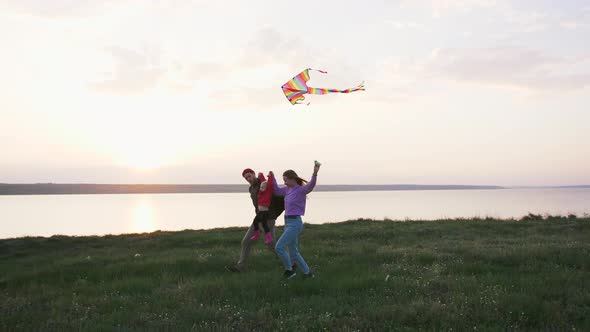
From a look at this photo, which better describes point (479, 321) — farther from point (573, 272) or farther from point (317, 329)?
point (573, 272)

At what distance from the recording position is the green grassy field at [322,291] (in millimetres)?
7215

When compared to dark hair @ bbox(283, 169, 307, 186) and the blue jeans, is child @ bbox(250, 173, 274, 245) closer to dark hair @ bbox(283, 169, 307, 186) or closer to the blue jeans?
dark hair @ bbox(283, 169, 307, 186)

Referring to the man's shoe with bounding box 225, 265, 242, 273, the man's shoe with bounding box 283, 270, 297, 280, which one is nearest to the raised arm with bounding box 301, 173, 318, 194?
the man's shoe with bounding box 283, 270, 297, 280

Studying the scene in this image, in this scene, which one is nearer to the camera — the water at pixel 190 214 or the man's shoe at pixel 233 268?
the man's shoe at pixel 233 268

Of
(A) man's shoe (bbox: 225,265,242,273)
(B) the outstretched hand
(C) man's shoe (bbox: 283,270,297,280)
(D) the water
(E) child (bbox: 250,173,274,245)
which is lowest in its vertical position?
(D) the water

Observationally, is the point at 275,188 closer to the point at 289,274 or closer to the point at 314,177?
the point at 314,177

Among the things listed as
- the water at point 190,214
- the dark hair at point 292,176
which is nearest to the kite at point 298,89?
the dark hair at point 292,176

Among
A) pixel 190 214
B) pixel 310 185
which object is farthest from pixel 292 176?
pixel 190 214

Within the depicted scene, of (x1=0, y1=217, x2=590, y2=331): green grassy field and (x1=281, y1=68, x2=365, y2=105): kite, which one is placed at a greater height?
(x1=281, y1=68, x2=365, y2=105): kite

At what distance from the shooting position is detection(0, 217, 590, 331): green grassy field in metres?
7.21

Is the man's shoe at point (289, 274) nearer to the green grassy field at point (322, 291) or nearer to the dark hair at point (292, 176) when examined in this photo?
the green grassy field at point (322, 291)

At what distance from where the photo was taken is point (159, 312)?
8094 millimetres

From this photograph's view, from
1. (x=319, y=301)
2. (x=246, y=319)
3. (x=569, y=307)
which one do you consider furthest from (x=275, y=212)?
(x=569, y=307)

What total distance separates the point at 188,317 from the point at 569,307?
621 centimetres
